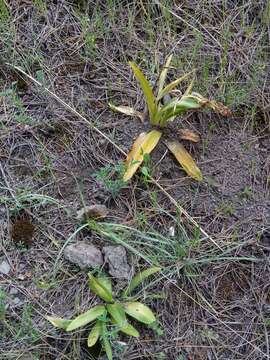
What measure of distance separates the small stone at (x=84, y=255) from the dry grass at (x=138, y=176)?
4cm

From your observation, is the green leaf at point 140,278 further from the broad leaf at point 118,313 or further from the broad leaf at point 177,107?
the broad leaf at point 177,107

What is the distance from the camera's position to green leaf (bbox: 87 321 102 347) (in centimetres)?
182

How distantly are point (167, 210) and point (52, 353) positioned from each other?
2.34 feet

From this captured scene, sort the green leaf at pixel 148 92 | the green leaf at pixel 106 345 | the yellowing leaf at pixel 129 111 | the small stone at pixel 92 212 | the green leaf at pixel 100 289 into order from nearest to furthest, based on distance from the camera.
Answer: the green leaf at pixel 106 345
the green leaf at pixel 100 289
the small stone at pixel 92 212
the green leaf at pixel 148 92
the yellowing leaf at pixel 129 111

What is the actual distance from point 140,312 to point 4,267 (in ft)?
1.80

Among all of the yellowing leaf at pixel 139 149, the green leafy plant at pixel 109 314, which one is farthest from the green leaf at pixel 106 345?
the yellowing leaf at pixel 139 149

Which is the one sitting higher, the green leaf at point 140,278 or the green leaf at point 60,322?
the green leaf at point 60,322

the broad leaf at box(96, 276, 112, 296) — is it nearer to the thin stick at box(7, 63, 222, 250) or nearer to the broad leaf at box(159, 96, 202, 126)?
the thin stick at box(7, 63, 222, 250)

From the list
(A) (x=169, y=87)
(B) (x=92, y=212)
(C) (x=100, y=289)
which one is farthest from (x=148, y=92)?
(C) (x=100, y=289)

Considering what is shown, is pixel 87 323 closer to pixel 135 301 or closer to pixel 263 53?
pixel 135 301

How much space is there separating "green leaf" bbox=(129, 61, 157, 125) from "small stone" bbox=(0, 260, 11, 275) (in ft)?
2.84

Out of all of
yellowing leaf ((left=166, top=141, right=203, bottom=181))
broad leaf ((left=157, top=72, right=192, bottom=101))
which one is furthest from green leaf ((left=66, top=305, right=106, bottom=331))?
broad leaf ((left=157, top=72, right=192, bottom=101))

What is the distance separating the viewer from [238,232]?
7.01 ft

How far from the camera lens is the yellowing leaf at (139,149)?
2137mm
